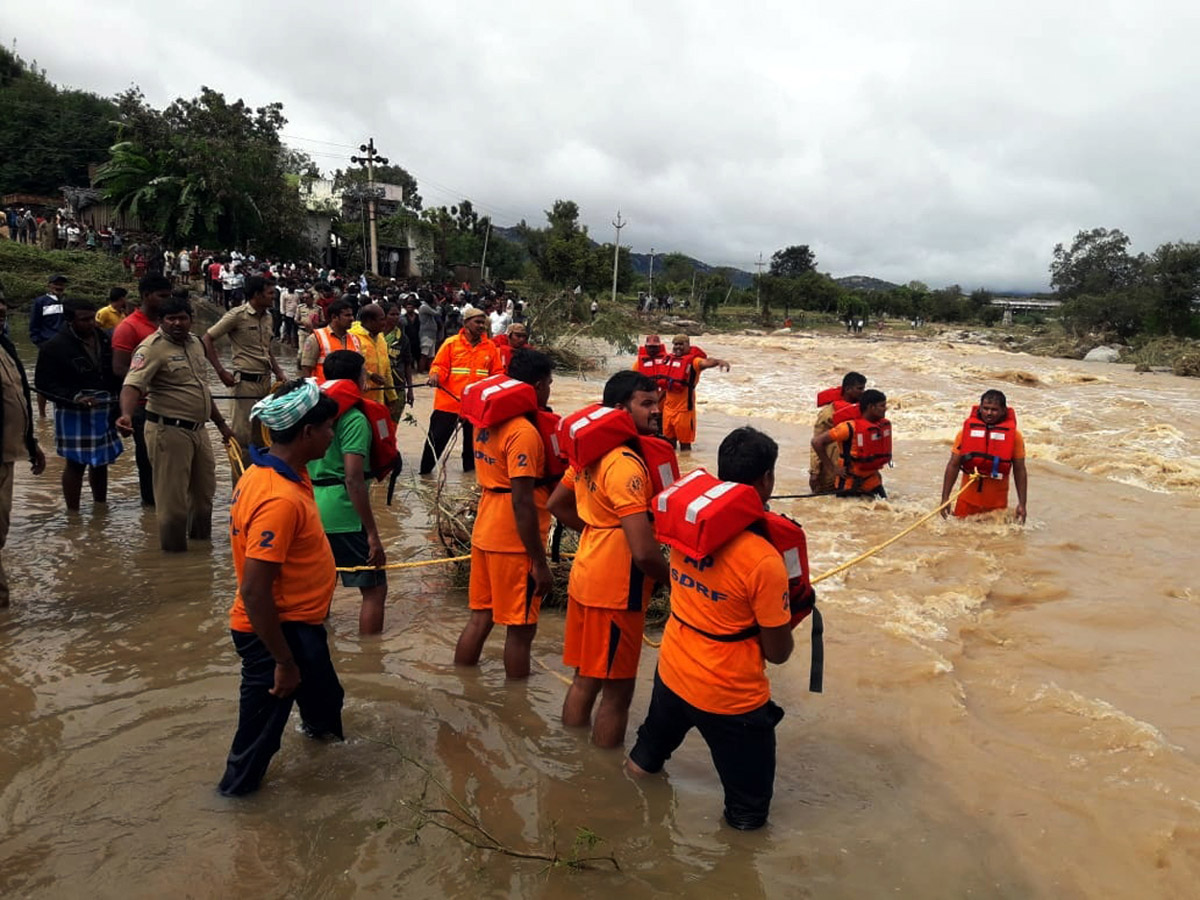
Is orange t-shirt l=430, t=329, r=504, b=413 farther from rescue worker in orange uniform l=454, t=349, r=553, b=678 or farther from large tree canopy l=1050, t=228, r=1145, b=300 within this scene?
large tree canopy l=1050, t=228, r=1145, b=300

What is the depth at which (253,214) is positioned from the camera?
1347 inches

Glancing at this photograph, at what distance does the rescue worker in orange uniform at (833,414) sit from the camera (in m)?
7.58

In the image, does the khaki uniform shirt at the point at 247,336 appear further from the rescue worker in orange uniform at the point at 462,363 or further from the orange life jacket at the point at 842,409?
the orange life jacket at the point at 842,409

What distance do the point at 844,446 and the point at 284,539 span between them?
5.82 metres

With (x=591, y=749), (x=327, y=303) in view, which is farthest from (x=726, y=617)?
(x=327, y=303)

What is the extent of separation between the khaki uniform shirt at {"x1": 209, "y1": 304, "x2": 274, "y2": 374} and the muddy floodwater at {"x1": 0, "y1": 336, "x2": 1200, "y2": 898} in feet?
5.48

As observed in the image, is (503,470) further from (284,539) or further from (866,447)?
(866,447)

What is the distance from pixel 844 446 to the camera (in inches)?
301

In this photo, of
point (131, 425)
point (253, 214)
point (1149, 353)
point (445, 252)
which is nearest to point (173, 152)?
point (253, 214)

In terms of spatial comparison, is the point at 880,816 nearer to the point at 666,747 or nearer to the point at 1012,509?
the point at 666,747

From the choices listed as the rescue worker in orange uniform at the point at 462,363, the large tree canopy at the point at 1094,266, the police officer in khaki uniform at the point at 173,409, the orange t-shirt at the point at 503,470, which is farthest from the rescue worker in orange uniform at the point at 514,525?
the large tree canopy at the point at 1094,266

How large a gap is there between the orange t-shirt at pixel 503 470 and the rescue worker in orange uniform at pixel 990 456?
4.56m

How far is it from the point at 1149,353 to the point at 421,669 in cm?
3157

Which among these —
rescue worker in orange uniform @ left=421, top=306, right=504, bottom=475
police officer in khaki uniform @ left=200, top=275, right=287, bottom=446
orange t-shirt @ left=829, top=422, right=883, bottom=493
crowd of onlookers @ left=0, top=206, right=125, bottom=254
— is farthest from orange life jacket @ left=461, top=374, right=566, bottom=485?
crowd of onlookers @ left=0, top=206, right=125, bottom=254
